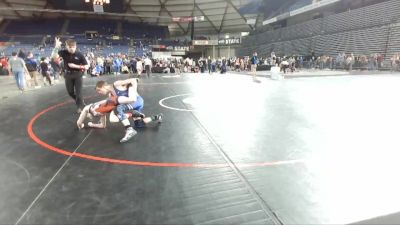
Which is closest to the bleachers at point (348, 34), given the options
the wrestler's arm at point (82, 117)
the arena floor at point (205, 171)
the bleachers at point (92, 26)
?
the arena floor at point (205, 171)

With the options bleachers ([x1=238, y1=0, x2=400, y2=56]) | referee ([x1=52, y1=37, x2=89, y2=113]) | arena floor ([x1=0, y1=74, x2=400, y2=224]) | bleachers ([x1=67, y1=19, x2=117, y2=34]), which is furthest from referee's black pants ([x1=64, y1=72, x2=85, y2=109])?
bleachers ([x1=67, y1=19, x2=117, y2=34])

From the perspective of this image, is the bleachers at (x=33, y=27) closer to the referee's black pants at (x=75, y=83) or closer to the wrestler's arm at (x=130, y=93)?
the referee's black pants at (x=75, y=83)

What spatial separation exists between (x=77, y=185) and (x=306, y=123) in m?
3.92

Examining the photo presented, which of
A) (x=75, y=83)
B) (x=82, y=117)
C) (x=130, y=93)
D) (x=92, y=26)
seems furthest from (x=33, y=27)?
(x=130, y=93)

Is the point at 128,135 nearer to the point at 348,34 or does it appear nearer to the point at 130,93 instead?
the point at 130,93

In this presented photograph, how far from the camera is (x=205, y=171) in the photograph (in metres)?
3.11

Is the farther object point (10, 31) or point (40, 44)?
point (10, 31)

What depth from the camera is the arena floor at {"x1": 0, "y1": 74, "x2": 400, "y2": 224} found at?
2.28 m

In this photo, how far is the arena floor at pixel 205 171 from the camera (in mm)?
2283

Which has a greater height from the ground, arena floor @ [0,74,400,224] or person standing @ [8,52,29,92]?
person standing @ [8,52,29,92]

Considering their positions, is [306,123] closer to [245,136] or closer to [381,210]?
[245,136]

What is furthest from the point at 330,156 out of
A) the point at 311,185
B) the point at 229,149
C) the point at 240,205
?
the point at 240,205

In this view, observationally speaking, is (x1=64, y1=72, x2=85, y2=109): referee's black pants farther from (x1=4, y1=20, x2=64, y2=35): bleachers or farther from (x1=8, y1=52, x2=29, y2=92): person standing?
(x1=4, y1=20, x2=64, y2=35): bleachers

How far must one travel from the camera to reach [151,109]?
682cm
